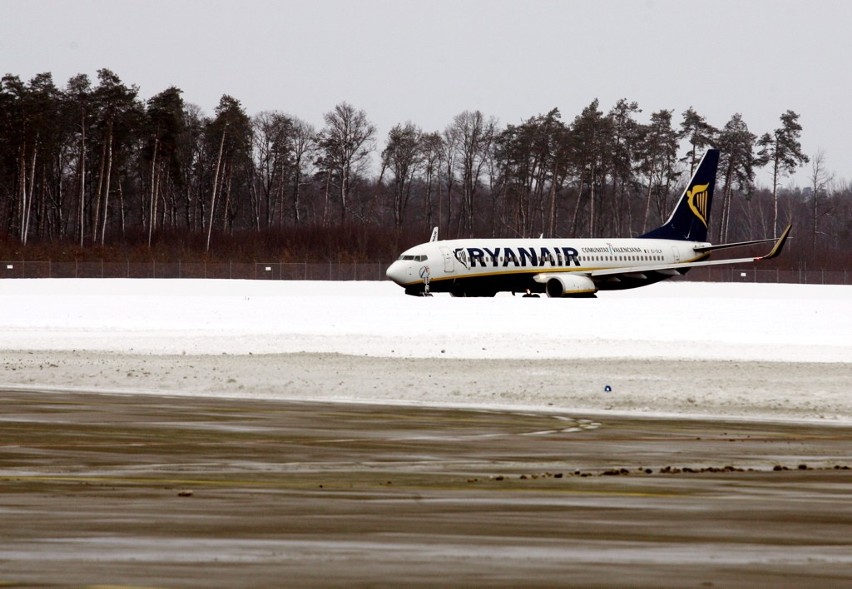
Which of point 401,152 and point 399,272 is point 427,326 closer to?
point 399,272

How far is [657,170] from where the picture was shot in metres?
178

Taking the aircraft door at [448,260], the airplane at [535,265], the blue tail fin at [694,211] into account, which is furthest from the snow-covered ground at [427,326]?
the blue tail fin at [694,211]

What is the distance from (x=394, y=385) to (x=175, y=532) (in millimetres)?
18191

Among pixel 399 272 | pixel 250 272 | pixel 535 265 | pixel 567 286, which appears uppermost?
pixel 535 265

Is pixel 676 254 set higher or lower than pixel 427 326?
higher

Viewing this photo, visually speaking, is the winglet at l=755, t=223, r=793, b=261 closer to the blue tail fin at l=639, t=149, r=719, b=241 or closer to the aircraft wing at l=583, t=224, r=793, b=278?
the aircraft wing at l=583, t=224, r=793, b=278

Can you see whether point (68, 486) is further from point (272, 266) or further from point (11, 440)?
point (272, 266)

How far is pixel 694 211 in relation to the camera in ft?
295

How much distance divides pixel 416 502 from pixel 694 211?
79319 mm

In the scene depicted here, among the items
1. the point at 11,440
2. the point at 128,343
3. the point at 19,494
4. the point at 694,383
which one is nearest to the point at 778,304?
the point at 128,343

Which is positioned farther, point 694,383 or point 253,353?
point 253,353

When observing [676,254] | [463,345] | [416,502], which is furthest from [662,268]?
[416,502]

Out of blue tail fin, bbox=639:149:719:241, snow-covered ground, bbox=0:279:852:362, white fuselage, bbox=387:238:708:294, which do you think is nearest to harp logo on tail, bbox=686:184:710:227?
blue tail fin, bbox=639:149:719:241

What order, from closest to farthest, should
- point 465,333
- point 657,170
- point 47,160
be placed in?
point 465,333 → point 47,160 → point 657,170
